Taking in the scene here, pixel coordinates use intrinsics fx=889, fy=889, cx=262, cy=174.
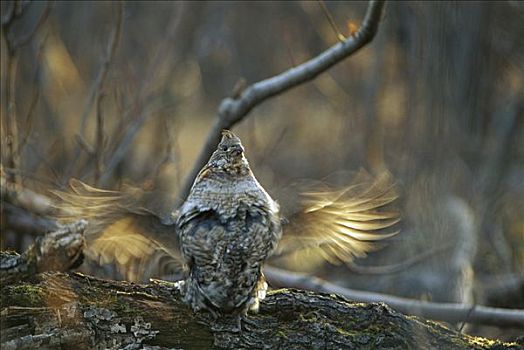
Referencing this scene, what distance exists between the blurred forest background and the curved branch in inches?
5.9

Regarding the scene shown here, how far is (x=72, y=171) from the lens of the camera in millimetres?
7418

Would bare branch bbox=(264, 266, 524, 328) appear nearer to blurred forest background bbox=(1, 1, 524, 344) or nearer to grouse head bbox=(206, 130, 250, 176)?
blurred forest background bbox=(1, 1, 524, 344)

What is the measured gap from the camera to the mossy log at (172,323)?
3.25 metres

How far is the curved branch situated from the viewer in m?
5.01

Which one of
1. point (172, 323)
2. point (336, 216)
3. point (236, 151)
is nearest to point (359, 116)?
point (336, 216)

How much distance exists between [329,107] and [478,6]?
563cm

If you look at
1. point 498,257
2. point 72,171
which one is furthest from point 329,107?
point 72,171

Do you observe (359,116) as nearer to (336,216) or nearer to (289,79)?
(289,79)

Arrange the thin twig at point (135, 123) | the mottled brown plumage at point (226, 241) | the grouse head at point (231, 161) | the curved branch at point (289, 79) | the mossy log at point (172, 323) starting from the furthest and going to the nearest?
the thin twig at point (135, 123), the curved branch at point (289, 79), the grouse head at point (231, 161), the mottled brown plumage at point (226, 241), the mossy log at point (172, 323)

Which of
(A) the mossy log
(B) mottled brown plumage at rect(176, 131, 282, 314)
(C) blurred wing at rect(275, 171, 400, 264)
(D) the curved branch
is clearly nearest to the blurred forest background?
(D) the curved branch

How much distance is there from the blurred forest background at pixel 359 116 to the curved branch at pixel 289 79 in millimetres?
149

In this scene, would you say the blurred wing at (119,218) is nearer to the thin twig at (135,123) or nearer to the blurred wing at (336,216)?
the blurred wing at (336,216)

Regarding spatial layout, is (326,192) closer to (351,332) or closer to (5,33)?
(351,332)

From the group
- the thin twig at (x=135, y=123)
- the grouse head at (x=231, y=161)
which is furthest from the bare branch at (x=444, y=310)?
the grouse head at (x=231, y=161)
